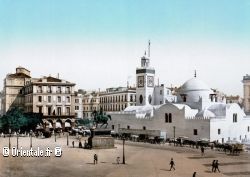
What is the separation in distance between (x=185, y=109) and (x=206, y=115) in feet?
9.19

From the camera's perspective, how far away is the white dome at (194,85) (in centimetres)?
5975

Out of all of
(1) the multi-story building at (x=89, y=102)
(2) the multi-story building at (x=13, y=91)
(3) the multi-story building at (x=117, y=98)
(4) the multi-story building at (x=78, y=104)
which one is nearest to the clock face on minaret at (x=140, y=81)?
(3) the multi-story building at (x=117, y=98)

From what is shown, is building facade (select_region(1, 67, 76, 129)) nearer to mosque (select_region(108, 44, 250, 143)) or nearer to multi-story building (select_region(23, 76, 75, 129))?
multi-story building (select_region(23, 76, 75, 129))

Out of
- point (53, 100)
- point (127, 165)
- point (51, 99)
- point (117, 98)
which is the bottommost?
point (127, 165)

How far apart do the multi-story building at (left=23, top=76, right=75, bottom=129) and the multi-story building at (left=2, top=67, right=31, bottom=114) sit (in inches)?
139

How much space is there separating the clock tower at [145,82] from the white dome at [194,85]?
1331cm

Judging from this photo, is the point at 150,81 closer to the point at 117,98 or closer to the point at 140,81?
the point at 140,81

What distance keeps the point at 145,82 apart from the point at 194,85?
15.2 metres

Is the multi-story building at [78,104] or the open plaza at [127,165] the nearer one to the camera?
the open plaza at [127,165]

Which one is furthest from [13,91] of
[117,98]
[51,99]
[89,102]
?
→ [89,102]

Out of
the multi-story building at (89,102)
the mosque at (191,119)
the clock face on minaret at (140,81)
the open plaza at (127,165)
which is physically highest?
the clock face on minaret at (140,81)

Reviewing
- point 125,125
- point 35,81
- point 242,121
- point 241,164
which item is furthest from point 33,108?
point 241,164

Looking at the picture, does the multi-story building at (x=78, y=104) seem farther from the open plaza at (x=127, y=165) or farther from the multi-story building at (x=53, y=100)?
the open plaza at (x=127, y=165)

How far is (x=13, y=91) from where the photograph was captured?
7812cm
